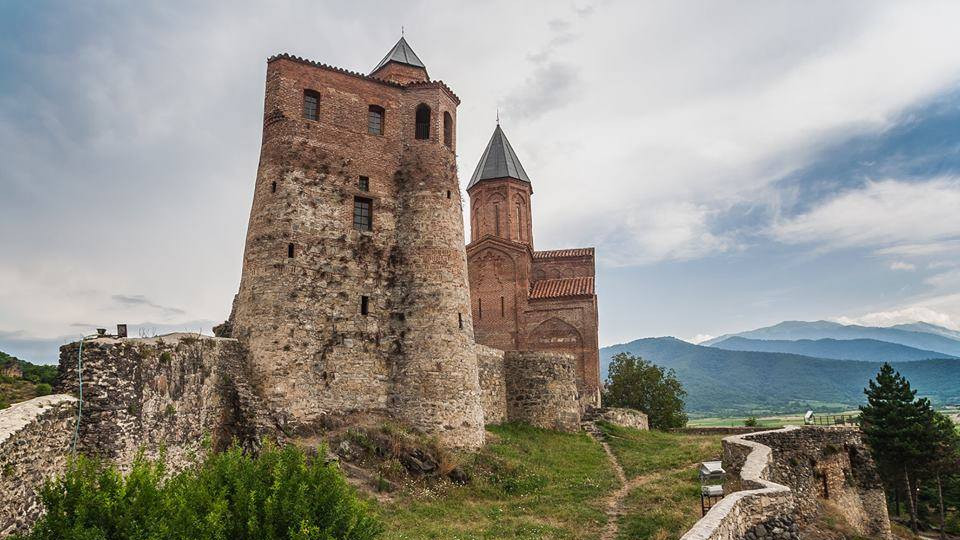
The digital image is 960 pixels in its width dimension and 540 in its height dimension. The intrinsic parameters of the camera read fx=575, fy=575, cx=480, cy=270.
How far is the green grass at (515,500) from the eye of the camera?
41.1 ft

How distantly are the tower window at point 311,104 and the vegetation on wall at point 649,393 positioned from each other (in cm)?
2850

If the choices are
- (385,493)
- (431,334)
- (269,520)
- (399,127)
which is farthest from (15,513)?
(399,127)

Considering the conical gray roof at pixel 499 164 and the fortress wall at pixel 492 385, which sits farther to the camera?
the conical gray roof at pixel 499 164

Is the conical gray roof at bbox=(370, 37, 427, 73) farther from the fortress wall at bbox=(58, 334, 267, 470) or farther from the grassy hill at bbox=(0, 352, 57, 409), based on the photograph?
the grassy hill at bbox=(0, 352, 57, 409)

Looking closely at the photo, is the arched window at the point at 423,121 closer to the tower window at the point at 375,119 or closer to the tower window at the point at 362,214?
the tower window at the point at 375,119

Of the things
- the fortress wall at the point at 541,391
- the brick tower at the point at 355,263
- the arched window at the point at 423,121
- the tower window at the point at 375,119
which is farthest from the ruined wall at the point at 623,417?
the tower window at the point at 375,119

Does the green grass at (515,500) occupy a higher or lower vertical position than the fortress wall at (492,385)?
lower

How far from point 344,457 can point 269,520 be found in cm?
925

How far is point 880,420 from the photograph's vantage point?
29281mm

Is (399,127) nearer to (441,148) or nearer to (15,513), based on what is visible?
(441,148)

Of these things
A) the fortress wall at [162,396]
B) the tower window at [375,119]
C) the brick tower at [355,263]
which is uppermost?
the tower window at [375,119]

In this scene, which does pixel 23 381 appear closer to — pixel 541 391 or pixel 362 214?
pixel 362 214

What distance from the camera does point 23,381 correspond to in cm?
1470

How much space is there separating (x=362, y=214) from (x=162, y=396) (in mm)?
8659
